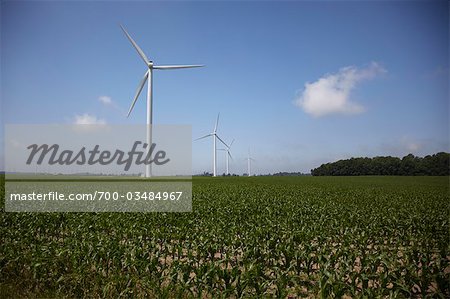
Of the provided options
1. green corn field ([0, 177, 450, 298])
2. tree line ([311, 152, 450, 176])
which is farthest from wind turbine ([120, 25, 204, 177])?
tree line ([311, 152, 450, 176])

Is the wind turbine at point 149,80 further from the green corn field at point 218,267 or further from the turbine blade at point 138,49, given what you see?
the green corn field at point 218,267

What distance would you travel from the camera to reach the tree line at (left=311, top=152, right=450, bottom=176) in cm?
13912

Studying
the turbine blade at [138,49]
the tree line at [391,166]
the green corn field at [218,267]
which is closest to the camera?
the green corn field at [218,267]

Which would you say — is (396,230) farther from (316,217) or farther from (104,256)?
(104,256)

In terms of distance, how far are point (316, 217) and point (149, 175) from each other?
60691 millimetres

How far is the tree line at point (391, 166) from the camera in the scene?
139125 mm

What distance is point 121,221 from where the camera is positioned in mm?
16531

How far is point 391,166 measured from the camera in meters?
159

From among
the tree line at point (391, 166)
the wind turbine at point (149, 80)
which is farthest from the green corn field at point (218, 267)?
the tree line at point (391, 166)

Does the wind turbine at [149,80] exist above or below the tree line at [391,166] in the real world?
above

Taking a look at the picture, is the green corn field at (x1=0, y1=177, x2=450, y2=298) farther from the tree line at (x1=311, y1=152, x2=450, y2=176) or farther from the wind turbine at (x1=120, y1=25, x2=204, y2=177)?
the tree line at (x1=311, y1=152, x2=450, y2=176)

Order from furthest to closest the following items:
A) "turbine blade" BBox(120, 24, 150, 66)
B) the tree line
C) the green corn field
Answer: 1. the tree line
2. "turbine blade" BBox(120, 24, 150, 66)
3. the green corn field

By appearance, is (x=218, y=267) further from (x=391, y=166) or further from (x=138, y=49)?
(x=391, y=166)

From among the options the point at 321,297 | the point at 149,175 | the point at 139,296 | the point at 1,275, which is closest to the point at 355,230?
the point at 321,297
